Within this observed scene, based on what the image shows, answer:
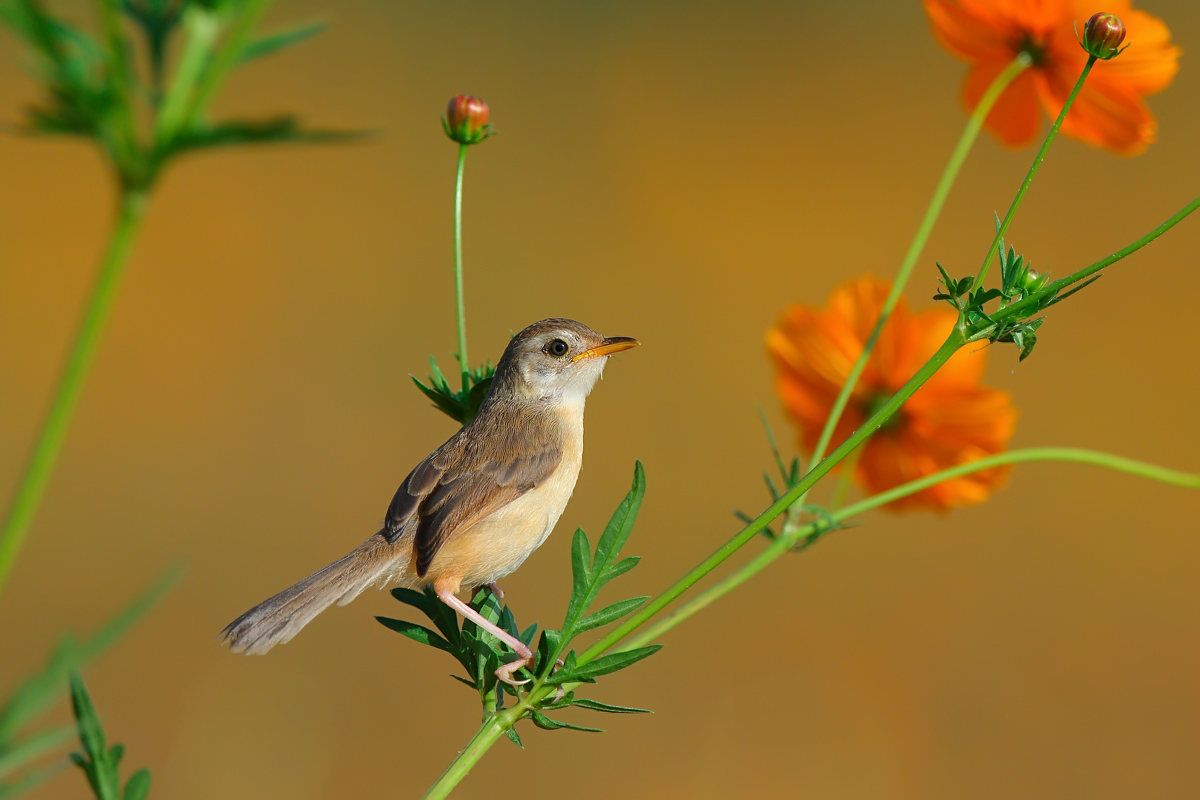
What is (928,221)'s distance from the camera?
2600 mm

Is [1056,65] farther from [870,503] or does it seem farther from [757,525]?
[757,525]

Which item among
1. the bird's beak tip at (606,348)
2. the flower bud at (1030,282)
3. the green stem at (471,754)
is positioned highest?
the bird's beak tip at (606,348)

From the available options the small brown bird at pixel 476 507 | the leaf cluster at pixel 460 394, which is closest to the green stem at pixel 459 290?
the leaf cluster at pixel 460 394

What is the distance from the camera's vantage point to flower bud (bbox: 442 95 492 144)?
8.68 feet

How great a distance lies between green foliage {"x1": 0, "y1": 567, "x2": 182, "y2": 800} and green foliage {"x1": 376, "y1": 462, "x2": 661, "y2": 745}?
90 centimetres

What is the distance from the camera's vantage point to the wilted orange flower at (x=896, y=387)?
3.05 m

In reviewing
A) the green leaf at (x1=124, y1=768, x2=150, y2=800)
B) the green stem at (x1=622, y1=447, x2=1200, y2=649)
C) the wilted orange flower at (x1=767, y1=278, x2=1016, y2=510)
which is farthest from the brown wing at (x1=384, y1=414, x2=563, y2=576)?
the green leaf at (x1=124, y1=768, x2=150, y2=800)

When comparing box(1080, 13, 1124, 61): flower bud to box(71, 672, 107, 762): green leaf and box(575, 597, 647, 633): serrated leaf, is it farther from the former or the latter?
box(71, 672, 107, 762): green leaf

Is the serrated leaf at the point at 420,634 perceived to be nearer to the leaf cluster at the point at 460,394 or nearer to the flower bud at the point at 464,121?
the leaf cluster at the point at 460,394

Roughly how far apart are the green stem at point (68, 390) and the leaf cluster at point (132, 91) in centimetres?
14

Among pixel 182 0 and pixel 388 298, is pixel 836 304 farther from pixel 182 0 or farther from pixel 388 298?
pixel 388 298

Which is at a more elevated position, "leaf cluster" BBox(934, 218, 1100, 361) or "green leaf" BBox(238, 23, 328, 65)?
"green leaf" BBox(238, 23, 328, 65)

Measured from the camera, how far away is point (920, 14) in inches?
789

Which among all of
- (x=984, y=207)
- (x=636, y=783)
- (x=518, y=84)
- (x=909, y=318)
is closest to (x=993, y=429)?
(x=909, y=318)
